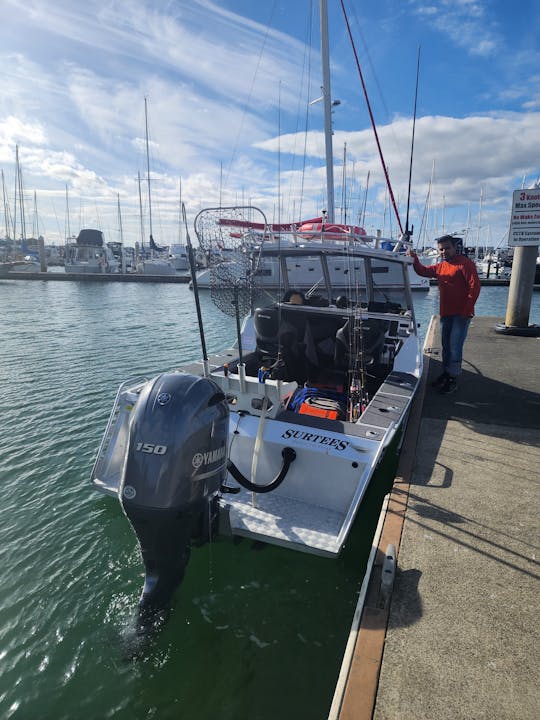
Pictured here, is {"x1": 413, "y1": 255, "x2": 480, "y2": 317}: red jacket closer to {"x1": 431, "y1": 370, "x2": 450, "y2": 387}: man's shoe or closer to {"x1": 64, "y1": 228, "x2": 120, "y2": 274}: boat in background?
{"x1": 431, "y1": 370, "x2": 450, "y2": 387}: man's shoe

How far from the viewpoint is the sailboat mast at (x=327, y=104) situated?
1122 centimetres

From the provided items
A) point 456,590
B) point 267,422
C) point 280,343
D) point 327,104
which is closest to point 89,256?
point 327,104

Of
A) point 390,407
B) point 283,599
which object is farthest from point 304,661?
point 390,407

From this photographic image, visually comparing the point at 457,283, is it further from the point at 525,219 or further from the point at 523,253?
the point at 523,253

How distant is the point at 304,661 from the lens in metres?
3.01

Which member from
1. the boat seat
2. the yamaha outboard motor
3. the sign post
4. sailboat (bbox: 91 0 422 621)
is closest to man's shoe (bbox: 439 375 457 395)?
sailboat (bbox: 91 0 422 621)

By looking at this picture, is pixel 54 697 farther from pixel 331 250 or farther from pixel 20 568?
pixel 331 250

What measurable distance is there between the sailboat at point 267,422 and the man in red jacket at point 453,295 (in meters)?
0.49

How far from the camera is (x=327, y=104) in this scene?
37.4ft

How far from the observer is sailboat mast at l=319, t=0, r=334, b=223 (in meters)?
11.2

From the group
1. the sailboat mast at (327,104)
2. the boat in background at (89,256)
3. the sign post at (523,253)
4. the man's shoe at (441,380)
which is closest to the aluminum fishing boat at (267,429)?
the man's shoe at (441,380)

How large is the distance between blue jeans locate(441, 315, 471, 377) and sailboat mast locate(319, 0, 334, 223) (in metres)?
5.73

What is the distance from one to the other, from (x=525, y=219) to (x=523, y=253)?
36.6 inches

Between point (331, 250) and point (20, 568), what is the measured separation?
190 inches
